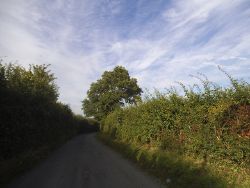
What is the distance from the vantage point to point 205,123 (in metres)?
11.9

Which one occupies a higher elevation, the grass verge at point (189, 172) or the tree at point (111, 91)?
the tree at point (111, 91)

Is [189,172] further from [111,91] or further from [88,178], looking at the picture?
[111,91]

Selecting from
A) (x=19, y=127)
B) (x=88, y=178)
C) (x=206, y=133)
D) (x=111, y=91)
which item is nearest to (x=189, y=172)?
(x=206, y=133)

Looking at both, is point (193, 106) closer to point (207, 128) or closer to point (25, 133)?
point (207, 128)

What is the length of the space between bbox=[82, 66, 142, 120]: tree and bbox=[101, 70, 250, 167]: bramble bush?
154 feet

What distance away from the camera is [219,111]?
1076 centimetres

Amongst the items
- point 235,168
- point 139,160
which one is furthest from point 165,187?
point 139,160

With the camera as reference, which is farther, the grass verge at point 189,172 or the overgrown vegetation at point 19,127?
the overgrown vegetation at point 19,127

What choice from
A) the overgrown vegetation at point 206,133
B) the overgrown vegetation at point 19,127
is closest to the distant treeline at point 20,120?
the overgrown vegetation at point 19,127

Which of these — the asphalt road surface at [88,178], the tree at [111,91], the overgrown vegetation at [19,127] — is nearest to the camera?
the asphalt road surface at [88,178]

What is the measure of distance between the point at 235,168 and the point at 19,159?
1023 centimetres

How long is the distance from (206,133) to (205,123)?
53cm

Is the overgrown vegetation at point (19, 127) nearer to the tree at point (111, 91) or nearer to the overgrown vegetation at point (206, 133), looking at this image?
the overgrown vegetation at point (206, 133)

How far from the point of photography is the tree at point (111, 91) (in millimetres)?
64938
